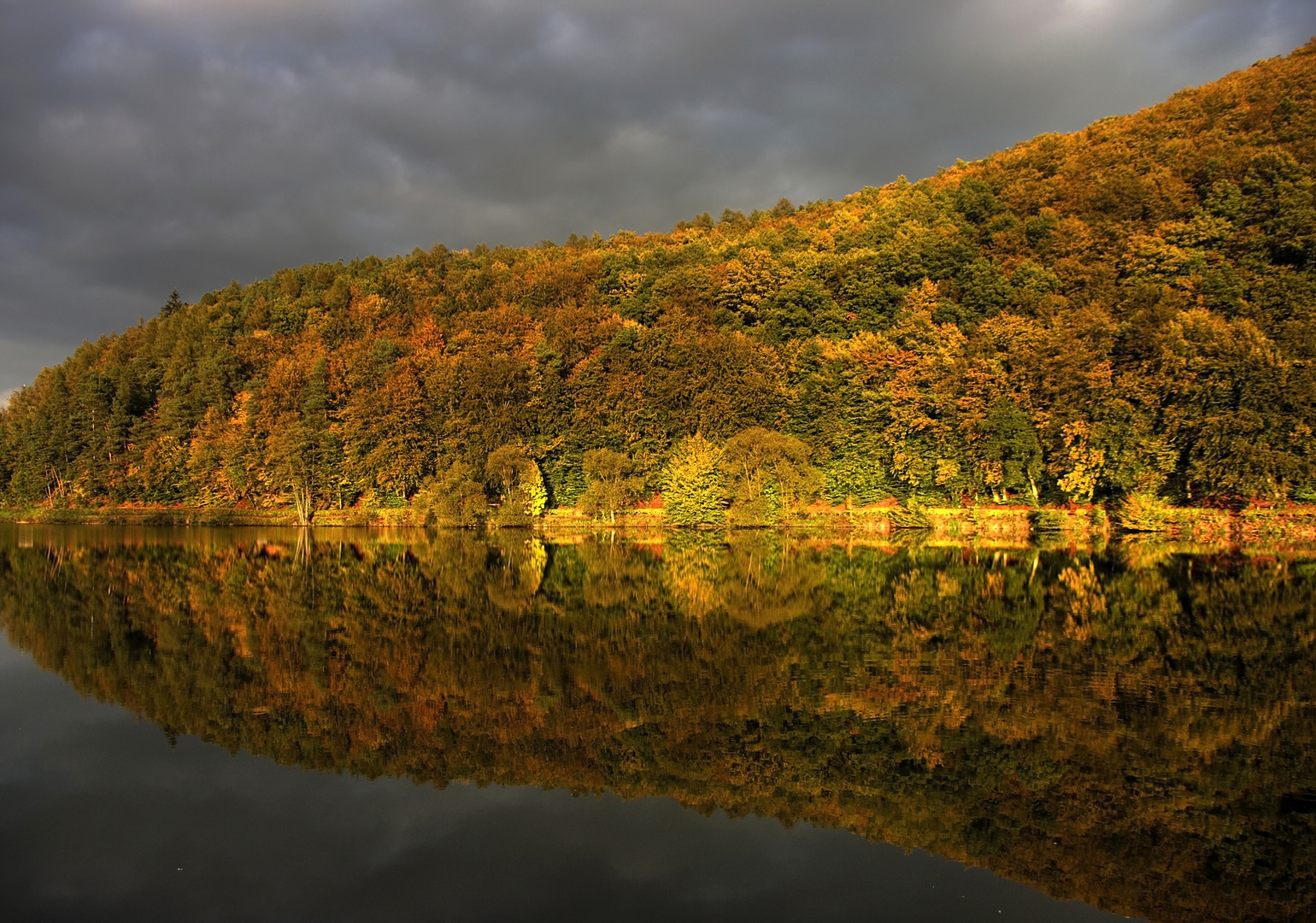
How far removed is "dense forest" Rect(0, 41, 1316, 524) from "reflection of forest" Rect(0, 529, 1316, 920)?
22711 millimetres

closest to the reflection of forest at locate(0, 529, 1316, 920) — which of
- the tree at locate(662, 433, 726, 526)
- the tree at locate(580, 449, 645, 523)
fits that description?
the tree at locate(662, 433, 726, 526)

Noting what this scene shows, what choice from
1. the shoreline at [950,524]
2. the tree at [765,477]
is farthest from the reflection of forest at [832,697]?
the tree at [765,477]

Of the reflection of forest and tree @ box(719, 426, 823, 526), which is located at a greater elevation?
tree @ box(719, 426, 823, 526)

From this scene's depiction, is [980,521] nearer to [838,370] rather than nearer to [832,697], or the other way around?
[838,370]

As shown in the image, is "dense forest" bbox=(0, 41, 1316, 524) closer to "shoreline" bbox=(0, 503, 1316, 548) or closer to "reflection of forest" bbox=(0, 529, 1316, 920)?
"shoreline" bbox=(0, 503, 1316, 548)

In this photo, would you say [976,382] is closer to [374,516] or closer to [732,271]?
[732,271]

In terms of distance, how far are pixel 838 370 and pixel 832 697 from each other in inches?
1731

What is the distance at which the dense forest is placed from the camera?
130 feet

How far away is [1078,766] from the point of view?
7285 mm

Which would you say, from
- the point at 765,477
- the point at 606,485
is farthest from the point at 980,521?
the point at 606,485

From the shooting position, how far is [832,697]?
951 centimetres

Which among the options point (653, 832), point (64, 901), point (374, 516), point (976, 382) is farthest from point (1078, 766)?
point (374, 516)

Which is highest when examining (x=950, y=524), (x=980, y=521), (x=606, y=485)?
(x=606, y=485)

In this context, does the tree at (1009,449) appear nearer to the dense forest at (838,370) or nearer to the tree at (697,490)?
the dense forest at (838,370)
